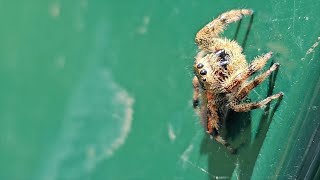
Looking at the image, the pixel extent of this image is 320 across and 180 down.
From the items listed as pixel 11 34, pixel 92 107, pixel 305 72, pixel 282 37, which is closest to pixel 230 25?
pixel 282 37

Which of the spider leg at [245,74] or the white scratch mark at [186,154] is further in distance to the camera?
the white scratch mark at [186,154]

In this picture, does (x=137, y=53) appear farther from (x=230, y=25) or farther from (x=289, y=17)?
(x=289, y=17)

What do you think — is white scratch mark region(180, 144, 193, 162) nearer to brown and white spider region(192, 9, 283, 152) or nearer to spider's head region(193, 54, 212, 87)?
brown and white spider region(192, 9, 283, 152)

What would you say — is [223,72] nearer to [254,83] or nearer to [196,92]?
[254,83]

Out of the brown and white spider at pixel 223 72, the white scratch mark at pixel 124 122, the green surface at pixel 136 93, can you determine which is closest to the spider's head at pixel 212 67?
the brown and white spider at pixel 223 72

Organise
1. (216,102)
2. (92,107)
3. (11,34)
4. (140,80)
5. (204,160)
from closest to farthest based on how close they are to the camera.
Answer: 1. (216,102)
2. (204,160)
3. (140,80)
4. (92,107)
5. (11,34)

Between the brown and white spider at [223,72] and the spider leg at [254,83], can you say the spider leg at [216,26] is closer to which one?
the brown and white spider at [223,72]

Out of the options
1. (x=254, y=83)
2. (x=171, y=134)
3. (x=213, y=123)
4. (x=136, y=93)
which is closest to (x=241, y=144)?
(x=213, y=123)

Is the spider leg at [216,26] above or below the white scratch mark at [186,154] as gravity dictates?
above
